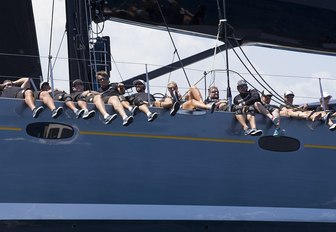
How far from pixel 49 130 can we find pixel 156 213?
1597 mm

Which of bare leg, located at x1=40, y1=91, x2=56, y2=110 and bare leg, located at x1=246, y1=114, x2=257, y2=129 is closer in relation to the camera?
bare leg, located at x1=40, y1=91, x2=56, y2=110

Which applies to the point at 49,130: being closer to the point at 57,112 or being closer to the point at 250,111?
the point at 57,112

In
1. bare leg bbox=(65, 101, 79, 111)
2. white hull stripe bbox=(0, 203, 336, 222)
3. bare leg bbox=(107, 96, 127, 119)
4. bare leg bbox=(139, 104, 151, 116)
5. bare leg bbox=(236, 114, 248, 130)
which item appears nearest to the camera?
white hull stripe bbox=(0, 203, 336, 222)

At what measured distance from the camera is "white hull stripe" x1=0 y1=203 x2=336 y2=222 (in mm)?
10250

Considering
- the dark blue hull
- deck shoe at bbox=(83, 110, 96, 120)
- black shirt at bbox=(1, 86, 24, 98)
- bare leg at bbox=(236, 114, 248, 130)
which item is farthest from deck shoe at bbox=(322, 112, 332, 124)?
black shirt at bbox=(1, 86, 24, 98)

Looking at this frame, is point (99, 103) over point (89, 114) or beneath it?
over

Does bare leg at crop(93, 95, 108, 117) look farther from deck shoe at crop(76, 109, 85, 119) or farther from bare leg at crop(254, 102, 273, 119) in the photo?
bare leg at crop(254, 102, 273, 119)

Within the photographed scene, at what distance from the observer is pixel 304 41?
15969 mm

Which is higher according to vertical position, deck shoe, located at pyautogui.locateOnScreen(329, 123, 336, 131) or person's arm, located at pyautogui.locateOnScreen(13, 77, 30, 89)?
deck shoe, located at pyautogui.locateOnScreen(329, 123, 336, 131)

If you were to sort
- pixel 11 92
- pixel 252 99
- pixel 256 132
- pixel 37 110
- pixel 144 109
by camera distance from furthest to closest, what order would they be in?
pixel 252 99 < pixel 256 132 < pixel 144 109 < pixel 11 92 < pixel 37 110

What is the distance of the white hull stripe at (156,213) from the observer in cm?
1025

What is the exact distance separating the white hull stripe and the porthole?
0.77 metres

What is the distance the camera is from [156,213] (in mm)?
10875

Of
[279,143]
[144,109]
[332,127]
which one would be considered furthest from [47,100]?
[332,127]
